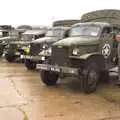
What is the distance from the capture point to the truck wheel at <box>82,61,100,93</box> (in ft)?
33.2

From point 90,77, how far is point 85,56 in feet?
2.06

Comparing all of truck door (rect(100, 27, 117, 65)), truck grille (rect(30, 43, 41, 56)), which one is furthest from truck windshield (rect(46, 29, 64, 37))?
truck door (rect(100, 27, 117, 65))

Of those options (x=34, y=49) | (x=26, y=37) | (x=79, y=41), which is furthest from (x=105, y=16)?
(x=26, y=37)

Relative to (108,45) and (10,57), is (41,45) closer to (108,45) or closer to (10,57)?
(108,45)

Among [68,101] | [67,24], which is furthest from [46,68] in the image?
[67,24]

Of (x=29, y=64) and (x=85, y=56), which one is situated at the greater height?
(x=85, y=56)

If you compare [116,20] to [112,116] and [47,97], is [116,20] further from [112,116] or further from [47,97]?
[112,116]

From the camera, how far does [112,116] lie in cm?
777

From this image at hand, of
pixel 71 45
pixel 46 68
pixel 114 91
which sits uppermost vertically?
pixel 71 45

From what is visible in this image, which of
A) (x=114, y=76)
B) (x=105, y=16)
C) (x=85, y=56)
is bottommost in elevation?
(x=114, y=76)

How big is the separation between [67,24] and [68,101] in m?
10.7

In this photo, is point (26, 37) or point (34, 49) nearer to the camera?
point (34, 49)

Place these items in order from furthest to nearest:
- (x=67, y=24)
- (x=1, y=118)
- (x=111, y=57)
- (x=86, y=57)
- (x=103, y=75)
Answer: (x=67, y=24) → (x=103, y=75) → (x=111, y=57) → (x=86, y=57) → (x=1, y=118)

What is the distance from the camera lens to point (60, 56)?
1092 centimetres
